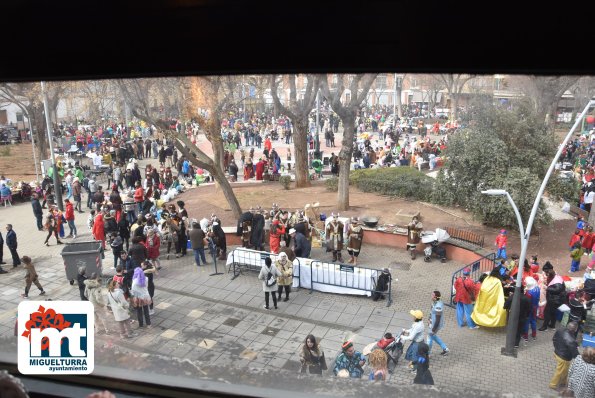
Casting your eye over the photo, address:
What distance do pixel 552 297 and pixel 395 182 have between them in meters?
9.22

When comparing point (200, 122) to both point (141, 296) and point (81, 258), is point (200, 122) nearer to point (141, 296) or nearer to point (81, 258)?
point (81, 258)

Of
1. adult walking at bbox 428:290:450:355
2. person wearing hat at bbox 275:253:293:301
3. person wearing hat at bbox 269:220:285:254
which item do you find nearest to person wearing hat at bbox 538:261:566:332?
adult walking at bbox 428:290:450:355

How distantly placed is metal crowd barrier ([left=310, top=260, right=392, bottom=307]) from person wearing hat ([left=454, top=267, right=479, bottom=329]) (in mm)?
1350

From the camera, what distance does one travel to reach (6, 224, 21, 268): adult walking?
10.9 metres

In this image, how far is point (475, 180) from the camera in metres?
13.8

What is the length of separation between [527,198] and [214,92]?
30.6ft

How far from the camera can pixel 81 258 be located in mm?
10195

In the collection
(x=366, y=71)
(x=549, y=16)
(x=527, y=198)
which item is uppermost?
(x=549, y=16)

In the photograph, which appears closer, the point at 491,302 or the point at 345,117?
the point at 491,302

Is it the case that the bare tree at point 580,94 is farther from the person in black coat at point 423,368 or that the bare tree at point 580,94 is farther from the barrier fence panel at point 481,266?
the person in black coat at point 423,368

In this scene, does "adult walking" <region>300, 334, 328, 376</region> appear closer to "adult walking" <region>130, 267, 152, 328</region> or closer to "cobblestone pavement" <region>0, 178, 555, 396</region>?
"cobblestone pavement" <region>0, 178, 555, 396</region>

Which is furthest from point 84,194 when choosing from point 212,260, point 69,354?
point 69,354

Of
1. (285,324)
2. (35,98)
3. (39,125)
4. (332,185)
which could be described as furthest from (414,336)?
(39,125)

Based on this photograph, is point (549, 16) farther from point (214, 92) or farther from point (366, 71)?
point (214, 92)
